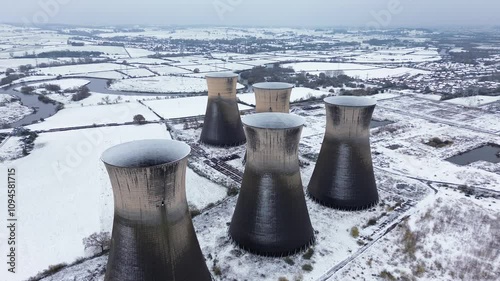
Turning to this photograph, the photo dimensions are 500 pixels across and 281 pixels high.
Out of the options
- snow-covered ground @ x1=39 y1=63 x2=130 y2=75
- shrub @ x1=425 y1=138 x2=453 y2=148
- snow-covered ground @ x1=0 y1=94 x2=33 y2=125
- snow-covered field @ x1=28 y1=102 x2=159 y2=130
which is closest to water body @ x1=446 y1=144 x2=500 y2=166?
shrub @ x1=425 y1=138 x2=453 y2=148

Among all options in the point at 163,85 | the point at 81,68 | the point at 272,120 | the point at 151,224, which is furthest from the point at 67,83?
the point at 151,224

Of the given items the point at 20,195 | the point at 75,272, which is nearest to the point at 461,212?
the point at 75,272

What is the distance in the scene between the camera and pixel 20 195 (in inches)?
1014

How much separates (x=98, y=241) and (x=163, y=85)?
5939 cm

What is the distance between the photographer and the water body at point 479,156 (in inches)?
1269

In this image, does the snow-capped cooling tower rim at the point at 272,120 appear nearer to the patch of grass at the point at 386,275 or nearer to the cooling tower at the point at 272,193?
the cooling tower at the point at 272,193

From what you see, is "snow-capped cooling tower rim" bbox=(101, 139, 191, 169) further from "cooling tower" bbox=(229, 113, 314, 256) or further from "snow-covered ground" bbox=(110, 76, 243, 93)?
"snow-covered ground" bbox=(110, 76, 243, 93)

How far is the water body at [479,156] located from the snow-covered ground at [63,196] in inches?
858

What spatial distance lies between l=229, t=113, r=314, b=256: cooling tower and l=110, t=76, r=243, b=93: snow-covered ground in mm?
52630

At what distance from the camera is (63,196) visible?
2556 centimetres

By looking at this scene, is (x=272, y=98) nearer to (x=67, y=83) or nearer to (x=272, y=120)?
(x=272, y=120)

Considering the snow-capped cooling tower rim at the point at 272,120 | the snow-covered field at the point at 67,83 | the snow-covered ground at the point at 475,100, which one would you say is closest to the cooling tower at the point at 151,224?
the snow-capped cooling tower rim at the point at 272,120

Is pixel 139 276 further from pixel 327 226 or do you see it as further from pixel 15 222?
pixel 15 222

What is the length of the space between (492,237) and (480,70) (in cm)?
8724
